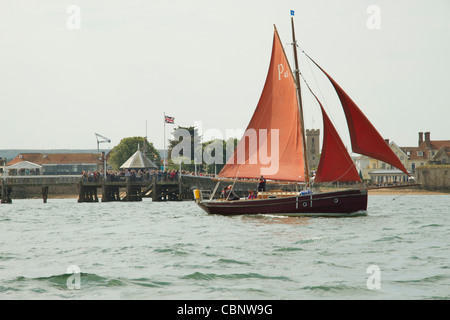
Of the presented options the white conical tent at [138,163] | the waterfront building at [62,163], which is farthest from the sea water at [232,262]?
the waterfront building at [62,163]

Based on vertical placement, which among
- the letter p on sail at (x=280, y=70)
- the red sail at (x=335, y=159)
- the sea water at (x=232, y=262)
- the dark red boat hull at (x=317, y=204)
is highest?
the letter p on sail at (x=280, y=70)

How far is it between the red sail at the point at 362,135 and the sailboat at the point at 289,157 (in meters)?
0.08

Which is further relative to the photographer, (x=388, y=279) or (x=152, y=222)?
(x=152, y=222)

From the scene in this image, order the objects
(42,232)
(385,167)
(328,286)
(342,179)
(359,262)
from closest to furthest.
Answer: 1. (328,286)
2. (359,262)
3. (42,232)
4. (342,179)
5. (385,167)

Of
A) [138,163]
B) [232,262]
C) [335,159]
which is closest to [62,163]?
[138,163]

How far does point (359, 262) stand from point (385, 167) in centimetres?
13124

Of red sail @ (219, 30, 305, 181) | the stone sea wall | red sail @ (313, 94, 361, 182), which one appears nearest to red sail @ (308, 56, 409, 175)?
red sail @ (313, 94, 361, 182)

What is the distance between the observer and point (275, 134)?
137 ft

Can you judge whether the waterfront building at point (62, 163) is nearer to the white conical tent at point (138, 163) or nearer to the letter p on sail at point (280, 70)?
the white conical tent at point (138, 163)

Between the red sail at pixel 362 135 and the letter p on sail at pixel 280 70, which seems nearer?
the red sail at pixel 362 135

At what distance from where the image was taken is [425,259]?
2142 centimetres

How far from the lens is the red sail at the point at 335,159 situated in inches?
1559

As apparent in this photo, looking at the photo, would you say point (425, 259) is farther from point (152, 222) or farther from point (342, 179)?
point (152, 222)
